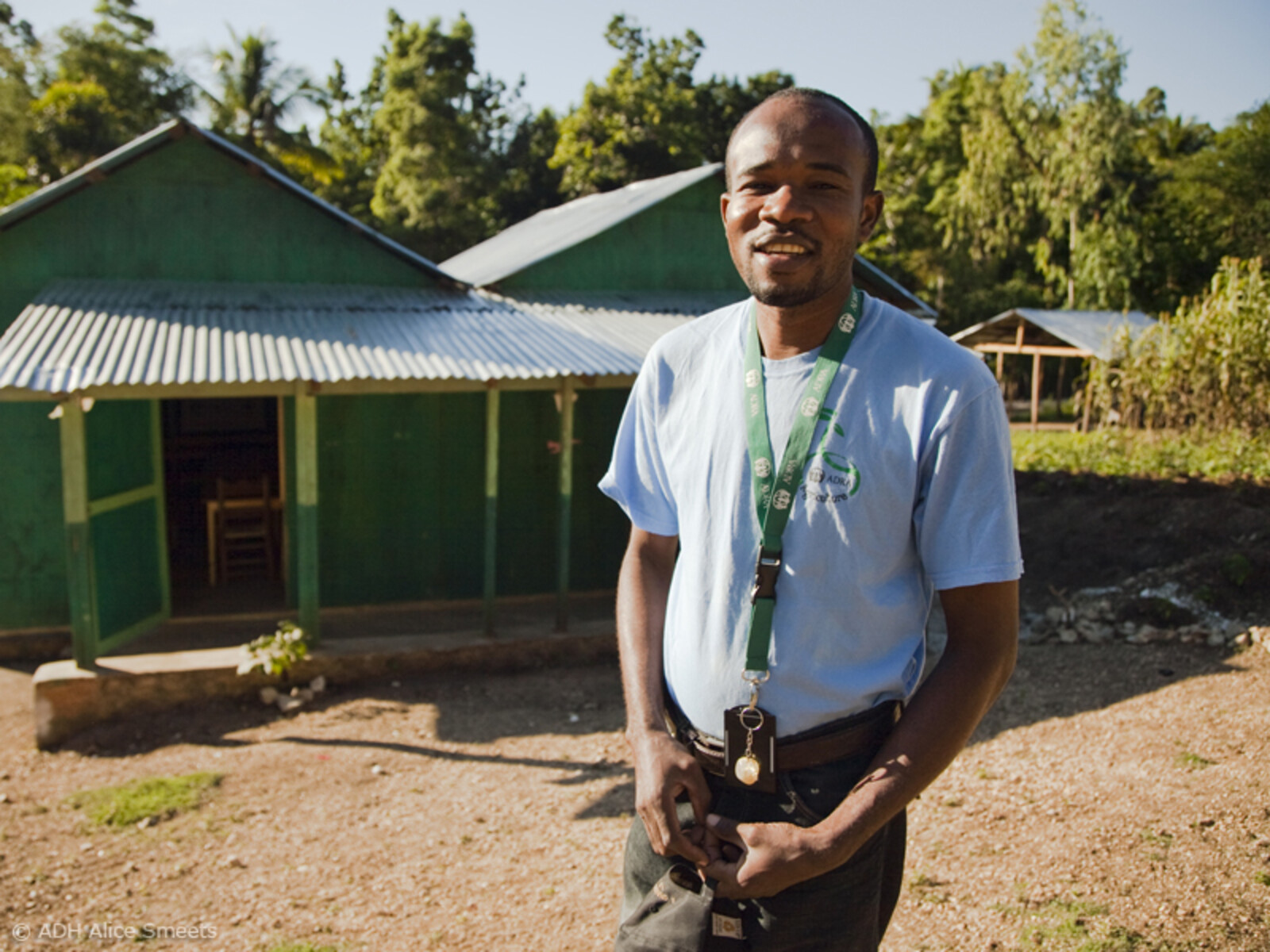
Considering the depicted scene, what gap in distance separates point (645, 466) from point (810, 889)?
0.86 m

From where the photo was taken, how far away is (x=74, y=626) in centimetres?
666

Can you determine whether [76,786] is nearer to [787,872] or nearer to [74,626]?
[74,626]

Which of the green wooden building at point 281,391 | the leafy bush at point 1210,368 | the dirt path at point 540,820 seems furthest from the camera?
the leafy bush at point 1210,368

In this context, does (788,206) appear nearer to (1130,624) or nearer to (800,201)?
(800,201)

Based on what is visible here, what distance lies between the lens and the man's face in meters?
1.71

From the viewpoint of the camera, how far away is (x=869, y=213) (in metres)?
1.83

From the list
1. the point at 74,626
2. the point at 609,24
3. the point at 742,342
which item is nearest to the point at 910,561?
the point at 742,342

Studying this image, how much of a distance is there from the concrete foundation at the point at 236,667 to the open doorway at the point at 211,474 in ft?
7.63

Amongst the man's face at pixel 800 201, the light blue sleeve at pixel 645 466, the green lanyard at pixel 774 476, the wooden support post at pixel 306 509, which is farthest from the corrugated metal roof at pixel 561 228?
the green lanyard at pixel 774 476

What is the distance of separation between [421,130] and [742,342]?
28.8 m

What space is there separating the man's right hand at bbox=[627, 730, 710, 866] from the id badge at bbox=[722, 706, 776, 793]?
0.08m

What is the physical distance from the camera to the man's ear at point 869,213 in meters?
1.81

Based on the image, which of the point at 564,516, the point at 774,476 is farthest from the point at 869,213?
the point at 564,516

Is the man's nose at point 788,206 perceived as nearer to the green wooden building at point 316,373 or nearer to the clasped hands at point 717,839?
the clasped hands at point 717,839
